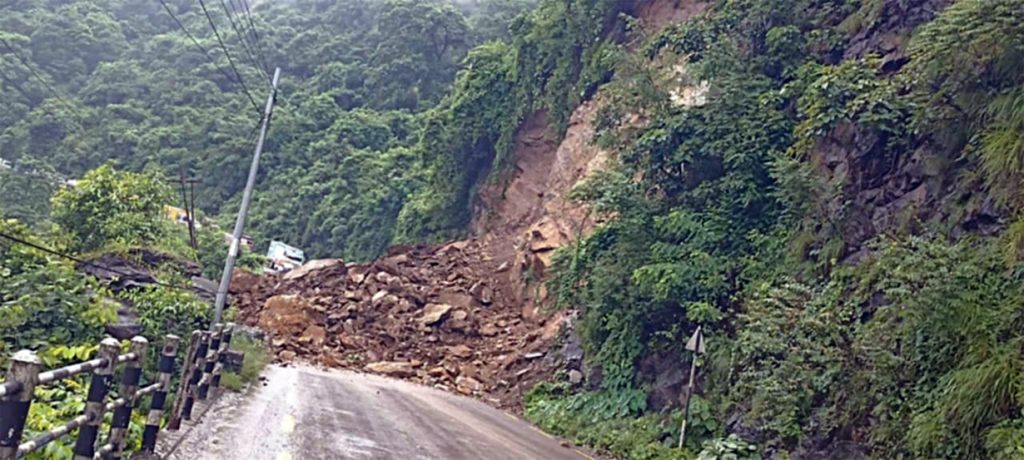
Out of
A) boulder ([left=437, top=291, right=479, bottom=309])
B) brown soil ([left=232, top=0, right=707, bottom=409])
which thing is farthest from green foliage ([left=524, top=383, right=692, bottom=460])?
boulder ([left=437, top=291, right=479, bottom=309])

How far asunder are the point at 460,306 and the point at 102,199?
12.8 metres

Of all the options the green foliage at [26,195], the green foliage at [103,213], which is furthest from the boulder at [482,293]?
the green foliage at [26,195]

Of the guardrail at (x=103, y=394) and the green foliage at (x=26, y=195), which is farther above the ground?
the green foliage at (x=26, y=195)

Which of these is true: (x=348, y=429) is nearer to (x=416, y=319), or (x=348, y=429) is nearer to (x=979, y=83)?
(x=979, y=83)

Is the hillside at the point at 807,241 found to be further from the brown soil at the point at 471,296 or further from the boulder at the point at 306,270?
the boulder at the point at 306,270

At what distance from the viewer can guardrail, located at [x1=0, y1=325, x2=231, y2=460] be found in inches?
165

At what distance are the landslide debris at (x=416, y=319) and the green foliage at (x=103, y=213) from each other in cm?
604

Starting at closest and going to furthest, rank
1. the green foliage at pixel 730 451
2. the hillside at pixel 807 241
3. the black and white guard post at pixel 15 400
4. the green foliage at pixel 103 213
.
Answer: the black and white guard post at pixel 15 400, the hillside at pixel 807 241, the green foliage at pixel 730 451, the green foliage at pixel 103 213

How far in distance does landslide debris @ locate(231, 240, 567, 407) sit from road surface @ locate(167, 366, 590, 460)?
7211 millimetres

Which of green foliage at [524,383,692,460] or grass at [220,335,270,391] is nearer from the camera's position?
grass at [220,335,270,391]

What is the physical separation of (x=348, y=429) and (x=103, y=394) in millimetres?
6320

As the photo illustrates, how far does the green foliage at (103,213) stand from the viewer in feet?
83.5

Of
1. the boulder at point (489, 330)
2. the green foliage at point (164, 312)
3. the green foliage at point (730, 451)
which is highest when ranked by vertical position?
the boulder at point (489, 330)

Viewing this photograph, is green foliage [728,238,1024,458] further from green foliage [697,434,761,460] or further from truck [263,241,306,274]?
truck [263,241,306,274]
